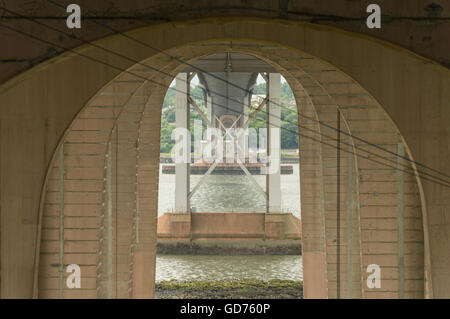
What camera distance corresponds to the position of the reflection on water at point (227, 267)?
27.8m

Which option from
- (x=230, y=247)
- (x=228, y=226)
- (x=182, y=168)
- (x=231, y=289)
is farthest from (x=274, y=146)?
(x=231, y=289)

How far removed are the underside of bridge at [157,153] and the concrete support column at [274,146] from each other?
1160 centimetres

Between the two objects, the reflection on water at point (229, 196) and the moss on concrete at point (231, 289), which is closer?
the moss on concrete at point (231, 289)

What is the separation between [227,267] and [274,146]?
8.42 metres

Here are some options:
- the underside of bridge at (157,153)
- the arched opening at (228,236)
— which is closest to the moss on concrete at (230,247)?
the arched opening at (228,236)

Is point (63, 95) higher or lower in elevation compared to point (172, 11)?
lower

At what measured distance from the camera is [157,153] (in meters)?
21.8

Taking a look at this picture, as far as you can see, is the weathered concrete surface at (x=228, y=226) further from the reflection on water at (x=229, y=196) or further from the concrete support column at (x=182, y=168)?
the reflection on water at (x=229, y=196)

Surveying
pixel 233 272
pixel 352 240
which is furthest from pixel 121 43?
pixel 233 272

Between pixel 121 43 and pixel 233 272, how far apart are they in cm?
2387

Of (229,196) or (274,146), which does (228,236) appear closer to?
(274,146)

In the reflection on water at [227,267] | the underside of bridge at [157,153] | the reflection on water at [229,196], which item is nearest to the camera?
the underside of bridge at [157,153]
